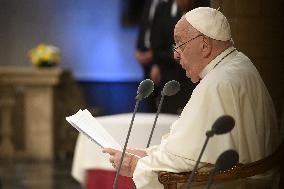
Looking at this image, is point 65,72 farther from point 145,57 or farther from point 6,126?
point 145,57

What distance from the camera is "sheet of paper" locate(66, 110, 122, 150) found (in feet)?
10.4

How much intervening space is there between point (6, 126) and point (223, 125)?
7173 millimetres

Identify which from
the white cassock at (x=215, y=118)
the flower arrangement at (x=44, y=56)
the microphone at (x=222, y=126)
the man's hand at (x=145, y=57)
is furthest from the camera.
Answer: the flower arrangement at (x=44, y=56)

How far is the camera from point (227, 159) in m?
2.68

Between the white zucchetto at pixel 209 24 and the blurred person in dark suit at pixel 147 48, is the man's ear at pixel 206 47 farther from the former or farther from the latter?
the blurred person in dark suit at pixel 147 48

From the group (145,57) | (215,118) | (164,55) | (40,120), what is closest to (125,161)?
(215,118)

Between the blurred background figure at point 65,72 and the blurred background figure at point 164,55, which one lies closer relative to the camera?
the blurred background figure at point 164,55

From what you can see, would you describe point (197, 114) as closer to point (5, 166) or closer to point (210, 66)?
point (210, 66)

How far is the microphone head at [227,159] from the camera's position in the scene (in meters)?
2.68

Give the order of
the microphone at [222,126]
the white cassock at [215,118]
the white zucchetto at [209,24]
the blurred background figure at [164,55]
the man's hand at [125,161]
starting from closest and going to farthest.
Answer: the microphone at [222,126] < the white cassock at [215,118] < the white zucchetto at [209,24] < the man's hand at [125,161] < the blurred background figure at [164,55]

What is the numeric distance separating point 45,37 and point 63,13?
1.28 feet

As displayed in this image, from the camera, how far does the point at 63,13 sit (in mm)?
10969

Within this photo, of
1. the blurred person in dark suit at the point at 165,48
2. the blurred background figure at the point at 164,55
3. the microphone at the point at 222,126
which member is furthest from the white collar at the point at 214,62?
the blurred person in dark suit at the point at 165,48

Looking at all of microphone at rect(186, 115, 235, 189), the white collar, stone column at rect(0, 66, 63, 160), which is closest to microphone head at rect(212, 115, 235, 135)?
microphone at rect(186, 115, 235, 189)
